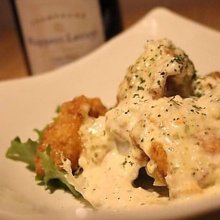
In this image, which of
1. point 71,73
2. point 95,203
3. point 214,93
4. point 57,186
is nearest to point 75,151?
point 57,186

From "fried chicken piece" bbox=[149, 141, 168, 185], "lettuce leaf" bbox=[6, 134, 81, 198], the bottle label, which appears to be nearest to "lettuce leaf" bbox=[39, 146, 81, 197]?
"lettuce leaf" bbox=[6, 134, 81, 198]

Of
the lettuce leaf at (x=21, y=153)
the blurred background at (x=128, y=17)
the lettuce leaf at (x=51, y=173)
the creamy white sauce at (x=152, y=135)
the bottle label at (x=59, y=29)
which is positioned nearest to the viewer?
the creamy white sauce at (x=152, y=135)

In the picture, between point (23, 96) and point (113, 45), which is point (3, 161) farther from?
point (113, 45)

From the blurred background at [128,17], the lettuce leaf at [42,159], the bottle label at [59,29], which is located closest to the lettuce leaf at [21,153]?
the lettuce leaf at [42,159]

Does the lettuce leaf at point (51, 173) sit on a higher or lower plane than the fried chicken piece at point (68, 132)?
lower

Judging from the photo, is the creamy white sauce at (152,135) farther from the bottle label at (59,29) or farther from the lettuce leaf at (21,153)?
the bottle label at (59,29)

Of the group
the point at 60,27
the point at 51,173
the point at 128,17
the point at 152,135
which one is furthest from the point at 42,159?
the point at 128,17

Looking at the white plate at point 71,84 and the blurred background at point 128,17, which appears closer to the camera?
the white plate at point 71,84
